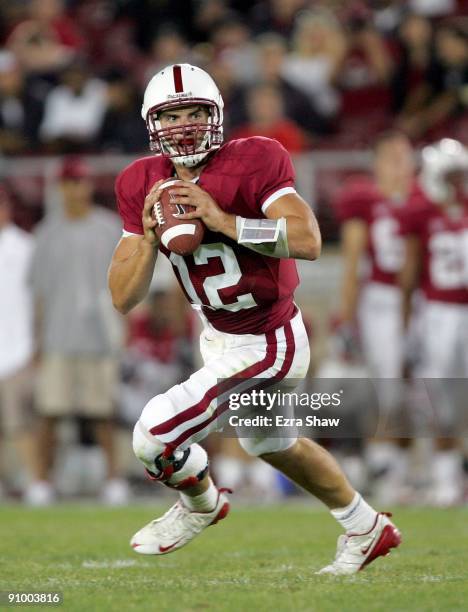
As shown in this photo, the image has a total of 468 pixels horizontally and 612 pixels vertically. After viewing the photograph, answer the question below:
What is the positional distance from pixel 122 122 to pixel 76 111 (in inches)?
15.4

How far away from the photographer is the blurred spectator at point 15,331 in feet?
27.7

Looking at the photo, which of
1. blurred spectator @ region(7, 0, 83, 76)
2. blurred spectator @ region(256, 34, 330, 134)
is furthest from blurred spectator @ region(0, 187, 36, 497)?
blurred spectator @ region(7, 0, 83, 76)

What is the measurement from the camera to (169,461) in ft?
14.0

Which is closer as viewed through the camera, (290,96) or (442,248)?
(442,248)

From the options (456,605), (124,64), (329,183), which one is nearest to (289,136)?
(329,183)

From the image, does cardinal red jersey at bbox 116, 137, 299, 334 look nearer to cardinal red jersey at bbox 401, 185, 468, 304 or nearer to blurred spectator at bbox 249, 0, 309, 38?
cardinal red jersey at bbox 401, 185, 468, 304

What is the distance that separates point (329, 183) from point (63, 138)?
2.18m

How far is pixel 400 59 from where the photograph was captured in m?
9.76

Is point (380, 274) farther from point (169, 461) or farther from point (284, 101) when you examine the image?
point (169, 461)

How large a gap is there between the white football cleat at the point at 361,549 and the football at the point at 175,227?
3.76 feet

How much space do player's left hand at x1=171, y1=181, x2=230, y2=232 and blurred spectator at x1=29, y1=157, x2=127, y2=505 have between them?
4183 mm

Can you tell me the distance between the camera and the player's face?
419cm

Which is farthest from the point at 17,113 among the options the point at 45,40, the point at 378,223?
the point at 378,223

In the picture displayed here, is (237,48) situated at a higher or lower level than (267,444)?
higher
